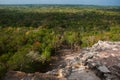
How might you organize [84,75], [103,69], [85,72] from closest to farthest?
1. [84,75]
2. [103,69]
3. [85,72]

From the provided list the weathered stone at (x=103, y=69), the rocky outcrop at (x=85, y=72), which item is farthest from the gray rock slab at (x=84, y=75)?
the weathered stone at (x=103, y=69)

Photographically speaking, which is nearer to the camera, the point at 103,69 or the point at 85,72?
the point at 103,69

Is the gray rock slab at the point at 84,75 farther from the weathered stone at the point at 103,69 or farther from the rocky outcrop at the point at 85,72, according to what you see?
the weathered stone at the point at 103,69

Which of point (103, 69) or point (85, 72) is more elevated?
point (103, 69)

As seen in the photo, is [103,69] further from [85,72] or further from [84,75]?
[84,75]

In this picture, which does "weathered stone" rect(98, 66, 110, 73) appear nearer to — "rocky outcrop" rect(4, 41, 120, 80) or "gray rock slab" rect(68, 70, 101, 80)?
"rocky outcrop" rect(4, 41, 120, 80)

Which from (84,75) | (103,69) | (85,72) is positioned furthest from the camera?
(85,72)

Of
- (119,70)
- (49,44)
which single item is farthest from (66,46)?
(119,70)

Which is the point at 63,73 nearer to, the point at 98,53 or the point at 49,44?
the point at 98,53

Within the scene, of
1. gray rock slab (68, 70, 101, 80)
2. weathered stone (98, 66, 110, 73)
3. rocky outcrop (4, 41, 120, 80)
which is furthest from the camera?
weathered stone (98, 66, 110, 73)

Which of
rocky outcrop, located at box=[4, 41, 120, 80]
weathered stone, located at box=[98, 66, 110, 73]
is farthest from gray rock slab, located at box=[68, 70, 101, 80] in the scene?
weathered stone, located at box=[98, 66, 110, 73]

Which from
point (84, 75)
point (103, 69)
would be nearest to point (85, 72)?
point (84, 75)
